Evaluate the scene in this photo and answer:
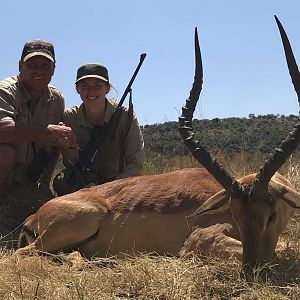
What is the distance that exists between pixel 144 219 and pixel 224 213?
966 mm

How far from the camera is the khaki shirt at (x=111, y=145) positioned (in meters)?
9.02

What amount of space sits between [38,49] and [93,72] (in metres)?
0.89

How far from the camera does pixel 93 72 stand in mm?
8836

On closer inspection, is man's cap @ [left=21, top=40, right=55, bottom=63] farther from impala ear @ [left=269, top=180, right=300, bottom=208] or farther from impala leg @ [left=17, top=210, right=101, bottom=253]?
impala ear @ [left=269, top=180, right=300, bottom=208]

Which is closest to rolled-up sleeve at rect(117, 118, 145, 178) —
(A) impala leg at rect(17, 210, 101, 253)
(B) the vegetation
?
(A) impala leg at rect(17, 210, 101, 253)

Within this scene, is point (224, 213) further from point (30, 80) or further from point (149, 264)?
point (30, 80)

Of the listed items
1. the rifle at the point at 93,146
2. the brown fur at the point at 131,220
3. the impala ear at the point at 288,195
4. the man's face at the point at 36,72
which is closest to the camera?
the impala ear at the point at 288,195

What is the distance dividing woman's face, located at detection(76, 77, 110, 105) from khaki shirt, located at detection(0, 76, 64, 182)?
482mm

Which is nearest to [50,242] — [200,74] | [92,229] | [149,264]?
[92,229]

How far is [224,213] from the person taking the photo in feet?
20.0

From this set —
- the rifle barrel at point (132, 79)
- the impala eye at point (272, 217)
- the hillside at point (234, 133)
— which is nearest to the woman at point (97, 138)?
the rifle barrel at point (132, 79)

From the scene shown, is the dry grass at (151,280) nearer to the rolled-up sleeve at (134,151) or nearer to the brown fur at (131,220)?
the brown fur at (131,220)

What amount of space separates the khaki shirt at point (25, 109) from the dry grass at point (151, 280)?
286 cm

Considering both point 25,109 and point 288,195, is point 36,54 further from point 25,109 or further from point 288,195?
point 288,195
